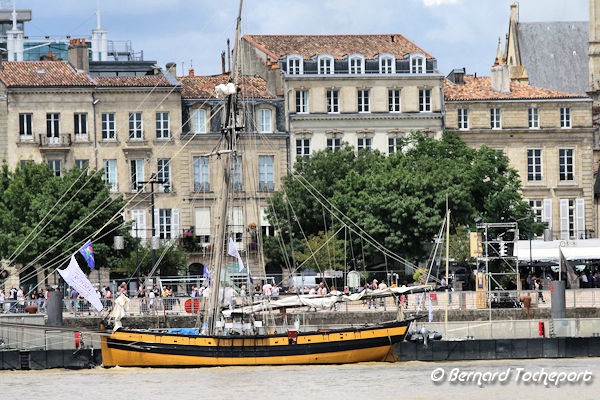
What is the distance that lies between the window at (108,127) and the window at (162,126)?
258cm

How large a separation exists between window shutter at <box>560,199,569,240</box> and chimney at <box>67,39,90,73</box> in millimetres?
29501

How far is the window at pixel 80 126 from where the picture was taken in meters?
90.9

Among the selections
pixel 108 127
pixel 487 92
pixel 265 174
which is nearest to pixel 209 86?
pixel 265 174

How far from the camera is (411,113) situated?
95.3 m

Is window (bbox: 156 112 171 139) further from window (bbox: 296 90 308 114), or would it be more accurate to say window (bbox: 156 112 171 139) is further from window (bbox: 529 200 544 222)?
window (bbox: 529 200 544 222)

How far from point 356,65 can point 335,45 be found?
266 centimetres

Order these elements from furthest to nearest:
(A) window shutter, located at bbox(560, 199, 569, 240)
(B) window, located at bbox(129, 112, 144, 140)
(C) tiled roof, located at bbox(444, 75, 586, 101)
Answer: (C) tiled roof, located at bbox(444, 75, 586, 101), (A) window shutter, located at bbox(560, 199, 569, 240), (B) window, located at bbox(129, 112, 144, 140)

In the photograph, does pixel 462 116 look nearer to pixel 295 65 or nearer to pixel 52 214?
pixel 295 65

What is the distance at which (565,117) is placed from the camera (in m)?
97.4

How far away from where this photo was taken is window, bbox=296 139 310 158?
9481cm

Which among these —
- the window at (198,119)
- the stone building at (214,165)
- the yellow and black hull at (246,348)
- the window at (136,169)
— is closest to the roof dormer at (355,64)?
the stone building at (214,165)

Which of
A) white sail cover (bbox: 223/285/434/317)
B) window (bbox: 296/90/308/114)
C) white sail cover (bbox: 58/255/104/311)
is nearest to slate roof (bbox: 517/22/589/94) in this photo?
window (bbox: 296/90/308/114)

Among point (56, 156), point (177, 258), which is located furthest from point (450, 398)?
point (56, 156)

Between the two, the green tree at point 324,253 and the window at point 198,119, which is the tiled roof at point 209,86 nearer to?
the window at point 198,119
